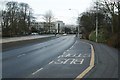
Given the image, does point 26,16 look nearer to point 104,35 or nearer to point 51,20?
point 51,20

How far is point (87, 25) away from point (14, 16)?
2813 centimetres

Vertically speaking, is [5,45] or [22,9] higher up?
[22,9]

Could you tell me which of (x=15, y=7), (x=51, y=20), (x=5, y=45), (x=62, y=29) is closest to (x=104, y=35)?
(x=5, y=45)

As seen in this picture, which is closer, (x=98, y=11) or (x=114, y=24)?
(x=114, y=24)

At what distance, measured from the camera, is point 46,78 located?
38.0 ft

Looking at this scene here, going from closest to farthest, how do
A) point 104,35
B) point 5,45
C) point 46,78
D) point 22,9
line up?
point 46,78 → point 5,45 → point 104,35 → point 22,9

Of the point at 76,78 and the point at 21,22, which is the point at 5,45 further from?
the point at 21,22

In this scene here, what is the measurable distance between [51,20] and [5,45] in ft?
372

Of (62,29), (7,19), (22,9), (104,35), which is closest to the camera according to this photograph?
(104,35)

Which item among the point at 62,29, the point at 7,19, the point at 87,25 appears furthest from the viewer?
the point at 62,29

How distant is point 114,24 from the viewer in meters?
45.9

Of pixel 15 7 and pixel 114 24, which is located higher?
pixel 15 7

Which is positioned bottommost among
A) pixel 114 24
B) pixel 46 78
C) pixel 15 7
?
pixel 46 78

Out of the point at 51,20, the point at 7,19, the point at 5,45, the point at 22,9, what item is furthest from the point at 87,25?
the point at 51,20
